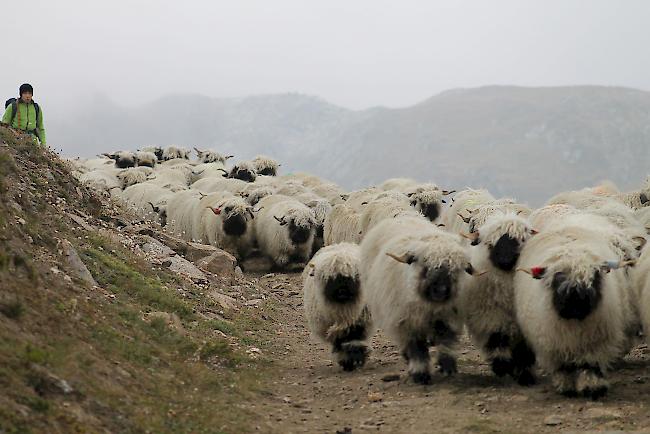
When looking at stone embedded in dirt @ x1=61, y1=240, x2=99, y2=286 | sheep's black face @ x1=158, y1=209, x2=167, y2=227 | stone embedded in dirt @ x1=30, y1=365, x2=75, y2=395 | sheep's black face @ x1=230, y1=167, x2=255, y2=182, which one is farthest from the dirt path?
sheep's black face @ x1=230, y1=167, x2=255, y2=182

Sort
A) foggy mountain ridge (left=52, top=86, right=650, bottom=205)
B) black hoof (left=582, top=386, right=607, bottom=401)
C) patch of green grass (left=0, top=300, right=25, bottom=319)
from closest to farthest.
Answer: patch of green grass (left=0, top=300, right=25, bottom=319)
black hoof (left=582, top=386, right=607, bottom=401)
foggy mountain ridge (left=52, top=86, right=650, bottom=205)

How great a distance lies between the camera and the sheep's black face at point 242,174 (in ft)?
80.8

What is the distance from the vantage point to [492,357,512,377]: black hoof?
29.4ft

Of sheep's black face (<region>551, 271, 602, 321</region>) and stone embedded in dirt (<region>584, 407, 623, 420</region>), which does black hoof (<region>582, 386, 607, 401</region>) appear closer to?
stone embedded in dirt (<region>584, 407, 623, 420</region>)

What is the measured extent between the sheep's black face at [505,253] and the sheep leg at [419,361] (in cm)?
130

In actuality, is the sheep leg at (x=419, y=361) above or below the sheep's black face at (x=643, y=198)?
below

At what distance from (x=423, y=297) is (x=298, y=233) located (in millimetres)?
9038

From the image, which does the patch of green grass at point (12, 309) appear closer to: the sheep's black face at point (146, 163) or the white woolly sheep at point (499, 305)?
the white woolly sheep at point (499, 305)

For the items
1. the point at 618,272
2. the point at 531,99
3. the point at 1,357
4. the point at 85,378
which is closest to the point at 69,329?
the point at 85,378

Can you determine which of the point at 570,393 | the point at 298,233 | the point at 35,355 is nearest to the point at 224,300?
the point at 298,233

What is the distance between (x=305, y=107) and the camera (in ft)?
604

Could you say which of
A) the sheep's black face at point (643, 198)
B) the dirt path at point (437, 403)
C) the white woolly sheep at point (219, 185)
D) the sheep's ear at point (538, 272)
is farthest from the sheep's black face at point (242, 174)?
the sheep's ear at point (538, 272)

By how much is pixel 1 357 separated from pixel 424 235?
5.36 m

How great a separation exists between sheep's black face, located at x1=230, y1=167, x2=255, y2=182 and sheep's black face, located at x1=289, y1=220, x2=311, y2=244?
7.22 meters
